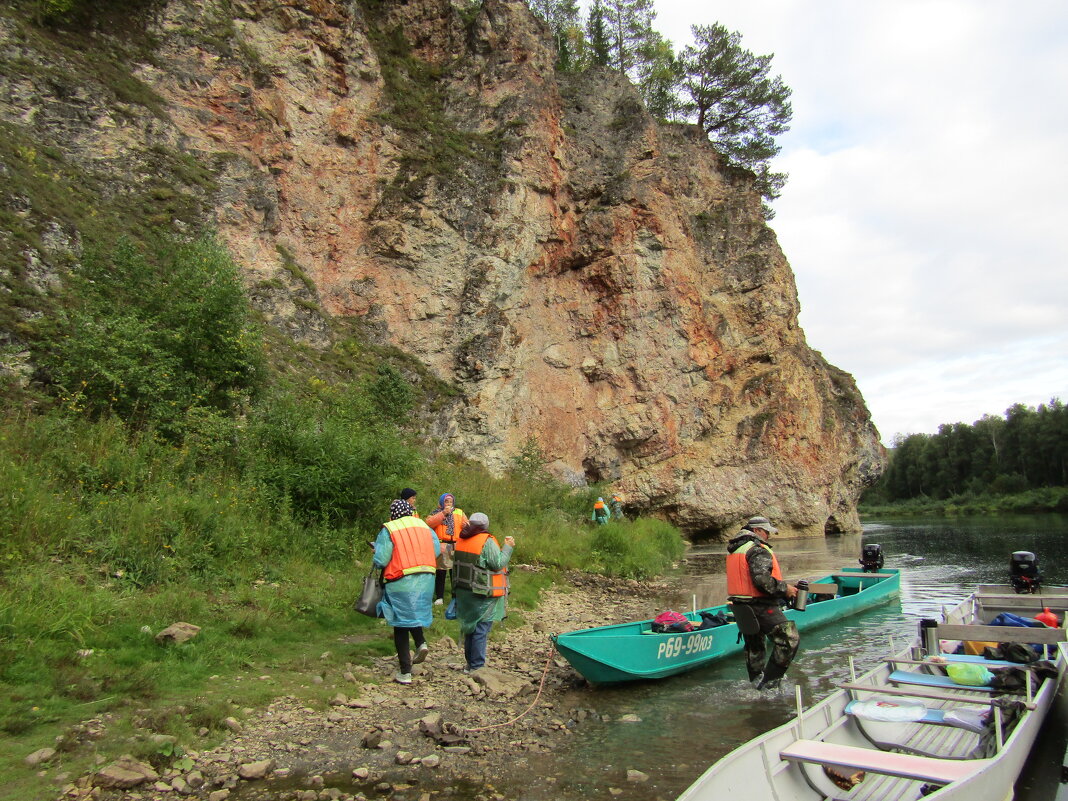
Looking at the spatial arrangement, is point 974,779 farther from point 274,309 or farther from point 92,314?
point 274,309

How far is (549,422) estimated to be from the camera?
2562 cm

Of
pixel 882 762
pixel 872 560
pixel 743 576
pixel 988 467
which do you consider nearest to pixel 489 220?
pixel 872 560

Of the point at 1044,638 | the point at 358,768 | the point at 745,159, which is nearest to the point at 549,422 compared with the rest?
the point at 1044,638

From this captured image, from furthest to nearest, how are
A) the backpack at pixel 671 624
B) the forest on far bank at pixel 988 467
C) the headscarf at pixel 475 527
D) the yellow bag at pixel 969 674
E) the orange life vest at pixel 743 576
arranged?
the forest on far bank at pixel 988 467
the backpack at pixel 671 624
the headscarf at pixel 475 527
the orange life vest at pixel 743 576
the yellow bag at pixel 969 674

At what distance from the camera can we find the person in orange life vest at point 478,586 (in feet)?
24.5

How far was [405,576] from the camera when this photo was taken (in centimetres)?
681

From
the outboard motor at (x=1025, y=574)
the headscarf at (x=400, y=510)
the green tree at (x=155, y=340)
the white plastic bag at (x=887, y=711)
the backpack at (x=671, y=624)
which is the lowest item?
the white plastic bag at (x=887, y=711)

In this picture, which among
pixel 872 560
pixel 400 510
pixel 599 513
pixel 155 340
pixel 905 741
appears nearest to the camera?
pixel 905 741

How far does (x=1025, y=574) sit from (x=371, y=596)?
10.8 meters

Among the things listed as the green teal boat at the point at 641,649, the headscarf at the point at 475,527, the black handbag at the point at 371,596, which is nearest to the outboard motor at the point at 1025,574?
the green teal boat at the point at 641,649

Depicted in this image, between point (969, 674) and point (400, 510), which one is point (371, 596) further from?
point (969, 674)

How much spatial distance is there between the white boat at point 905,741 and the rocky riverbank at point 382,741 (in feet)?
4.30

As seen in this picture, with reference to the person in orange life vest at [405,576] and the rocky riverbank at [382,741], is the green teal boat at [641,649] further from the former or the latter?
the person in orange life vest at [405,576]

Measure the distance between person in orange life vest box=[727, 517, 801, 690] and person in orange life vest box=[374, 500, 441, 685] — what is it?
3597 mm
